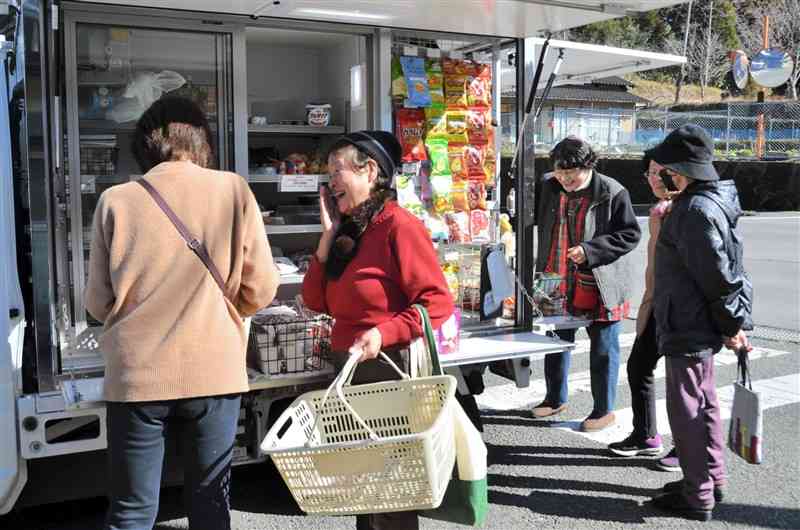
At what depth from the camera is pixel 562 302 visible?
550 cm

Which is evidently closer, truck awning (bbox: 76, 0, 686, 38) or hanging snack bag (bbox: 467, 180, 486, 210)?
truck awning (bbox: 76, 0, 686, 38)

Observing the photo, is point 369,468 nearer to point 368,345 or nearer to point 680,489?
point 368,345

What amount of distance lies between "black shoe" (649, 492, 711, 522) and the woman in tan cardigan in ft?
7.85

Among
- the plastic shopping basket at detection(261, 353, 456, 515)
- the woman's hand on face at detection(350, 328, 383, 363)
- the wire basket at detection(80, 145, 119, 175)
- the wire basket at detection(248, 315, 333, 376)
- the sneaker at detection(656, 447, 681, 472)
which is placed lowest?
the sneaker at detection(656, 447, 681, 472)

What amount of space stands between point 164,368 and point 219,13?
7.49 ft

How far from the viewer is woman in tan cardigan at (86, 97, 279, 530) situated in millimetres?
2664

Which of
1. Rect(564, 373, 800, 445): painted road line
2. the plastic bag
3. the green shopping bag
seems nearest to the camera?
the green shopping bag

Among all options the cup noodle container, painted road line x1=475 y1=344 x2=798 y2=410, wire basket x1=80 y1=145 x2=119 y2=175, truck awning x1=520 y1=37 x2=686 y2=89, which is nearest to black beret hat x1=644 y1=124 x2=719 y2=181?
truck awning x1=520 y1=37 x2=686 y2=89

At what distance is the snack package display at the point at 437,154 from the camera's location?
489 cm

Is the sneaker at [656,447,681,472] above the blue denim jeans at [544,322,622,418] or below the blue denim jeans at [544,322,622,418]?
below

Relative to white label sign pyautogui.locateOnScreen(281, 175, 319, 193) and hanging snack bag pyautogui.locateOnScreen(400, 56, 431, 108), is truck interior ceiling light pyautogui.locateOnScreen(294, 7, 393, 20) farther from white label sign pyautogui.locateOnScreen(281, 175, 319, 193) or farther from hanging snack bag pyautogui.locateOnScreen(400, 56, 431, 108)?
white label sign pyautogui.locateOnScreen(281, 175, 319, 193)

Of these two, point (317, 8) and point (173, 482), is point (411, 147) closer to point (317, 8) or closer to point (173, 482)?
point (317, 8)

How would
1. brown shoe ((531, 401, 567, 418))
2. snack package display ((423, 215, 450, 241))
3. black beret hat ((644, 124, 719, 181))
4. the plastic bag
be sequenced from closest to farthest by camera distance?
black beret hat ((644, 124, 719, 181)) → the plastic bag → snack package display ((423, 215, 450, 241)) → brown shoe ((531, 401, 567, 418))

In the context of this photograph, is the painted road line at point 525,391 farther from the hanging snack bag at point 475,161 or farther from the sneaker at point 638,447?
the hanging snack bag at point 475,161
